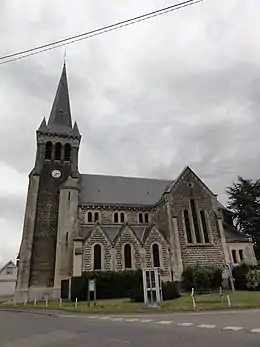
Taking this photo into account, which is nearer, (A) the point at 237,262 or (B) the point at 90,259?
(B) the point at 90,259

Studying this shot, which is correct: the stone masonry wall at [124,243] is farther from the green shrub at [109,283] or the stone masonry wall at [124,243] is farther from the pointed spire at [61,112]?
the pointed spire at [61,112]

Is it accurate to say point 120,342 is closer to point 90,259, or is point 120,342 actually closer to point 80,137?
point 90,259

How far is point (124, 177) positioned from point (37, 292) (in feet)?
65.1

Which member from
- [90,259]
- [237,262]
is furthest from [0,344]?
[237,262]

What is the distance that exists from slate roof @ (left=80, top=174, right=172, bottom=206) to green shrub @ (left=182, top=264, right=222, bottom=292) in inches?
451

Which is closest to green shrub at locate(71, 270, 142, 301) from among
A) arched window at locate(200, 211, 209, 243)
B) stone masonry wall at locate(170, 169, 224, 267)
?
stone masonry wall at locate(170, 169, 224, 267)

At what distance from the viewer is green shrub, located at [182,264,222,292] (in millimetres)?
30000

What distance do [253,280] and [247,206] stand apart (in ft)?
57.7

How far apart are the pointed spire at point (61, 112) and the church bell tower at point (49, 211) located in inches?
5.5

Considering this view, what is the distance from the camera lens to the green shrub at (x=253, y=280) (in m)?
27.8

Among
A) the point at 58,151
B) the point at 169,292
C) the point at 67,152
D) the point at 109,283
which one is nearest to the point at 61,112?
the point at 58,151

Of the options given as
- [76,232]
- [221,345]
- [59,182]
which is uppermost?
[59,182]

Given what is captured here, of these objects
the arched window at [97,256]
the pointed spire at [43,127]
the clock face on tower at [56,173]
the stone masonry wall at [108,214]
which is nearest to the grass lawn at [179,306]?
the arched window at [97,256]

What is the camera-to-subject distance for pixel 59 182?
39.7 meters
